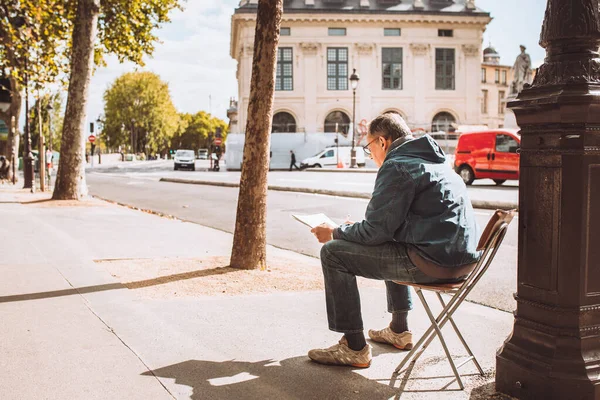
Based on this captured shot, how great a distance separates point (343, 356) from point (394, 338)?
0.56m

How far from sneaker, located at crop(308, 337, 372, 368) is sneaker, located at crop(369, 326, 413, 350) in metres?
0.43

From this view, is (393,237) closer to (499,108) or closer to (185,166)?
(185,166)

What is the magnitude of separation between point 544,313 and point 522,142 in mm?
821

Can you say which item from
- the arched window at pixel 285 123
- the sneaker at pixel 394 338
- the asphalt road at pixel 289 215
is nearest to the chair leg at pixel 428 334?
the sneaker at pixel 394 338

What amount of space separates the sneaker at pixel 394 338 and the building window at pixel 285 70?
53.7 m

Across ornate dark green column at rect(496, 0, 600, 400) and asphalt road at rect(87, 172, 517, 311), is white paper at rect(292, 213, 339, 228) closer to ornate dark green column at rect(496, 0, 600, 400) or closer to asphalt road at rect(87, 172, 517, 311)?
ornate dark green column at rect(496, 0, 600, 400)

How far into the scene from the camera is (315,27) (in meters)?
56.8

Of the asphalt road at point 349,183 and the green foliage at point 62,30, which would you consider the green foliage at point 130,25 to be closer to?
the green foliage at point 62,30

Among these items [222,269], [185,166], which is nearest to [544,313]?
[222,269]

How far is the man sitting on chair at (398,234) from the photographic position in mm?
→ 3230

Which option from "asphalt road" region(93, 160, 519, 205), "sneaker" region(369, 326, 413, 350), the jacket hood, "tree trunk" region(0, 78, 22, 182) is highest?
"tree trunk" region(0, 78, 22, 182)

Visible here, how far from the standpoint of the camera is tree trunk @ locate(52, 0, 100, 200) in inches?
610

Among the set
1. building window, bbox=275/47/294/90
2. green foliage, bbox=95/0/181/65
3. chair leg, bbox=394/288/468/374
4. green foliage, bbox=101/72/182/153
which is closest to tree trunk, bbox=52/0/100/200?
green foliage, bbox=95/0/181/65

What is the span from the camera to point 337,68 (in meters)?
57.7
